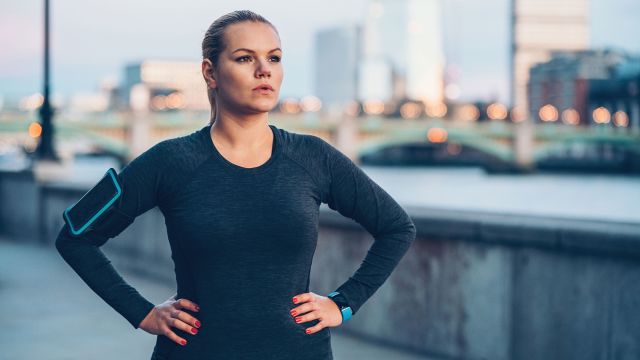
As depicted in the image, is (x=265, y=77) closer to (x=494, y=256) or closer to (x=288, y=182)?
(x=288, y=182)

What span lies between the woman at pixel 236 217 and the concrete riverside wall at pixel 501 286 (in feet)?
9.10

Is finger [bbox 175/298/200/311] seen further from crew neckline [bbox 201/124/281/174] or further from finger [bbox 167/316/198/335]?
crew neckline [bbox 201/124/281/174]

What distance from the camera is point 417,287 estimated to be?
5.61m

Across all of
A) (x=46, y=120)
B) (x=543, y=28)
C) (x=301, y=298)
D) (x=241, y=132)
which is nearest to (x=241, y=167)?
(x=241, y=132)

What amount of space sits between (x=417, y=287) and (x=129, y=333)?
220 cm

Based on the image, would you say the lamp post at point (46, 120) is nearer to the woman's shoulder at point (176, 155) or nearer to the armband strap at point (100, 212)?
the armband strap at point (100, 212)

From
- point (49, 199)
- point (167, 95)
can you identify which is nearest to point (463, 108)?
point (167, 95)

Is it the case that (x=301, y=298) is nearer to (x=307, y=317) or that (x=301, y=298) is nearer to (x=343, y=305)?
(x=307, y=317)

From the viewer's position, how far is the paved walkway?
18.3ft

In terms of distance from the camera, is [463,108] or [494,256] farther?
[463,108]

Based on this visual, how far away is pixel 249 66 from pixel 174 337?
70 centimetres

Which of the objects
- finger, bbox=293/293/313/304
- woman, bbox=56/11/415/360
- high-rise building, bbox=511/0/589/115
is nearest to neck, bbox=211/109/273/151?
woman, bbox=56/11/415/360

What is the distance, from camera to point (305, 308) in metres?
2.09

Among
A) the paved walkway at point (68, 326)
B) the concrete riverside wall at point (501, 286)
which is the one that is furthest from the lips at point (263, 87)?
the paved walkway at point (68, 326)
